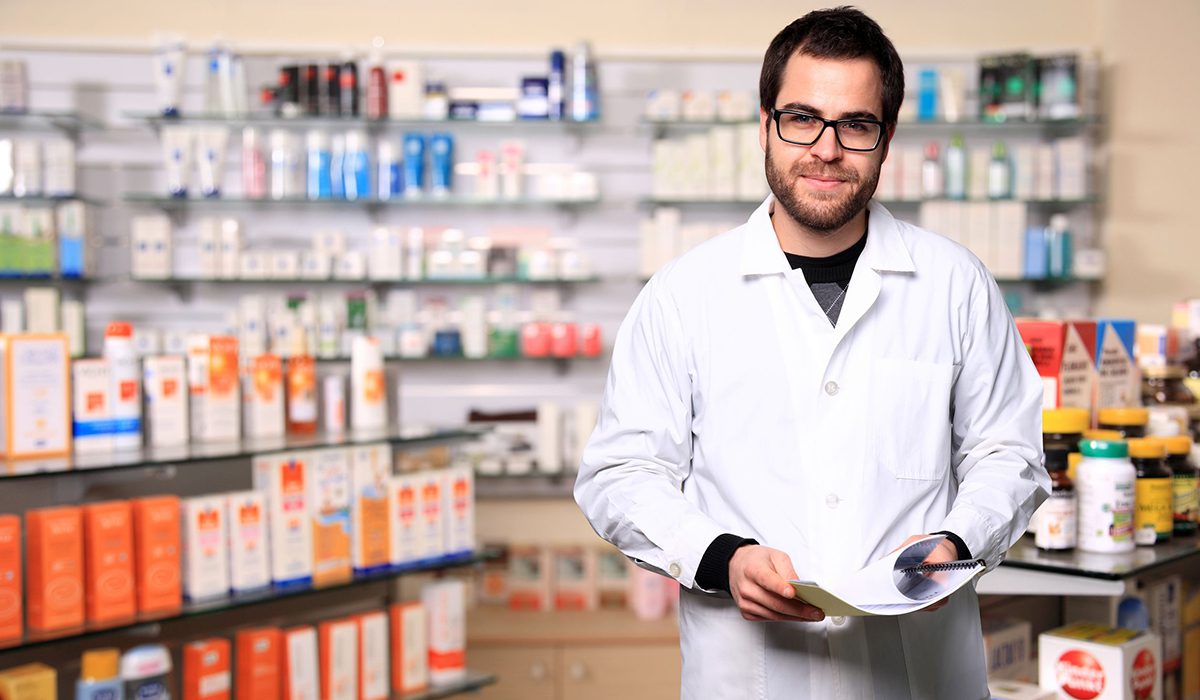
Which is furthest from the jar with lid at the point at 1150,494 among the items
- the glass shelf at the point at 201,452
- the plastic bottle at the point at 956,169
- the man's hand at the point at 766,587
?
the plastic bottle at the point at 956,169

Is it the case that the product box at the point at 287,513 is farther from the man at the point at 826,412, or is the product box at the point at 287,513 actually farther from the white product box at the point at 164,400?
the man at the point at 826,412

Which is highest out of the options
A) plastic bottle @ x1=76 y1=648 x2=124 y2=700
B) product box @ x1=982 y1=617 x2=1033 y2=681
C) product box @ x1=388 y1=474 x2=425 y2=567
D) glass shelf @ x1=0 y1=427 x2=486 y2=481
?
glass shelf @ x1=0 y1=427 x2=486 y2=481

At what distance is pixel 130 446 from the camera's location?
2814 millimetres

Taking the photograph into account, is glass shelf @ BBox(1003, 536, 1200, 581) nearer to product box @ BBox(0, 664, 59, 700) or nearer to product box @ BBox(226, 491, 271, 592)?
product box @ BBox(226, 491, 271, 592)

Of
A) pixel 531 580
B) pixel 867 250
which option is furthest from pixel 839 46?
pixel 531 580

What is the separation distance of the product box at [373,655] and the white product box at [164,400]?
748 mm

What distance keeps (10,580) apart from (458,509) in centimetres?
124

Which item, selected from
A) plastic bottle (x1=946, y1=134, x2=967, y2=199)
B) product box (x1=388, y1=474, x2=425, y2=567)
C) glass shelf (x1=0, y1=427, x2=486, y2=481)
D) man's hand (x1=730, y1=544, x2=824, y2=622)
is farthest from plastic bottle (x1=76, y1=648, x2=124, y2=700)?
plastic bottle (x1=946, y1=134, x2=967, y2=199)

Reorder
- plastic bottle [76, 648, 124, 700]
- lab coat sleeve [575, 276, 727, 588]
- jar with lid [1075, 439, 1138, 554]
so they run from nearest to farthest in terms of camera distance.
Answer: lab coat sleeve [575, 276, 727, 588] < jar with lid [1075, 439, 1138, 554] < plastic bottle [76, 648, 124, 700]

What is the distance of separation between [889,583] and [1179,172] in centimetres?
429

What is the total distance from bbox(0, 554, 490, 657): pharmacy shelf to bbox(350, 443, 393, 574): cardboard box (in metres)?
0.04

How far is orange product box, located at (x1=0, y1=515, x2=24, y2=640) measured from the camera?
2.46m

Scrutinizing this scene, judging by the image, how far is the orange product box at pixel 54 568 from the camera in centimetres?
253

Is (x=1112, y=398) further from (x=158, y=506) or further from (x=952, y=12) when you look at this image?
(x=952, y=12)
